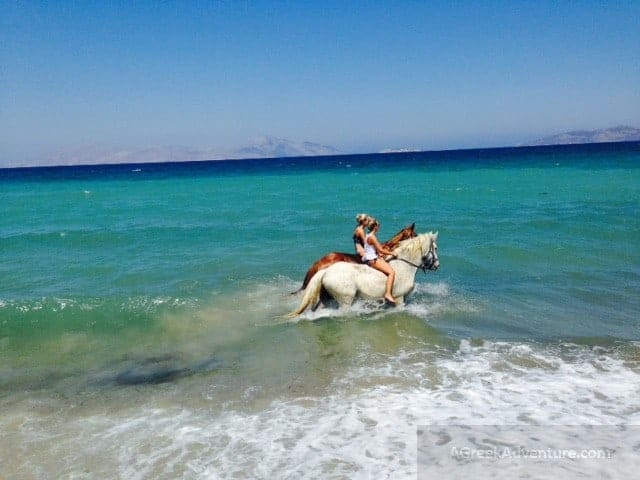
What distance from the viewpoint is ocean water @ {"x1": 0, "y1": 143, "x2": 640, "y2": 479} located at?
5.79 meters

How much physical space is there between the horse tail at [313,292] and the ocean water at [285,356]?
0.26 metres

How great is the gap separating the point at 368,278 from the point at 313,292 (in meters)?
1.13

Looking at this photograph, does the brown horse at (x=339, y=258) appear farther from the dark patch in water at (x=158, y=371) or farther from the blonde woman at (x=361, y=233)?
the dark patch in water at (x=158, y=371)

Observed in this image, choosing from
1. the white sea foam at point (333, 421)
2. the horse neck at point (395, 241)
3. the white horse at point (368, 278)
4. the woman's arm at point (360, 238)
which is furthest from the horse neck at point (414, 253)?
the white sea foam at point (333, 421)

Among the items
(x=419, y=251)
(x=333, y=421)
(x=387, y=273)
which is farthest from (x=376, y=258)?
(x=333, y=421)

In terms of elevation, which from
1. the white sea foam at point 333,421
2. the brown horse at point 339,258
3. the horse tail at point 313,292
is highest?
the brown horse at point 339,258

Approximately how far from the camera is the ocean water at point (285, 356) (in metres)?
5.79

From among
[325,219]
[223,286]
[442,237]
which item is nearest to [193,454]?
[223,286]

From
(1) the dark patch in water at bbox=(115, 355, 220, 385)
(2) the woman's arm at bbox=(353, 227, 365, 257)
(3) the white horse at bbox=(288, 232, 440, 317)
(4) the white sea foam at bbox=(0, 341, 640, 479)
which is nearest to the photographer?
(4) the white sea foam at bbox=(0, 341, 640, 479)

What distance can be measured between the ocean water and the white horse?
0.36 m

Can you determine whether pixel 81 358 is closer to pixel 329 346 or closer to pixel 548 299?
pixel 329 346

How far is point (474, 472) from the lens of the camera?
5078 mm

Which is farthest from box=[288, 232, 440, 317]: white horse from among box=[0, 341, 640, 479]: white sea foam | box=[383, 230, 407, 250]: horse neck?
box=[0, 341, 640, 479]: white sea foam

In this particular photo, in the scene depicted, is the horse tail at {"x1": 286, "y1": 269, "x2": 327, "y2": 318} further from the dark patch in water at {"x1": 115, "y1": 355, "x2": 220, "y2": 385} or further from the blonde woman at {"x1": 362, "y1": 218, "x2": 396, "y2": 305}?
the dark patch in water at {"x1": 115, "y1": 355, "x2": 220, "y2": 385}
